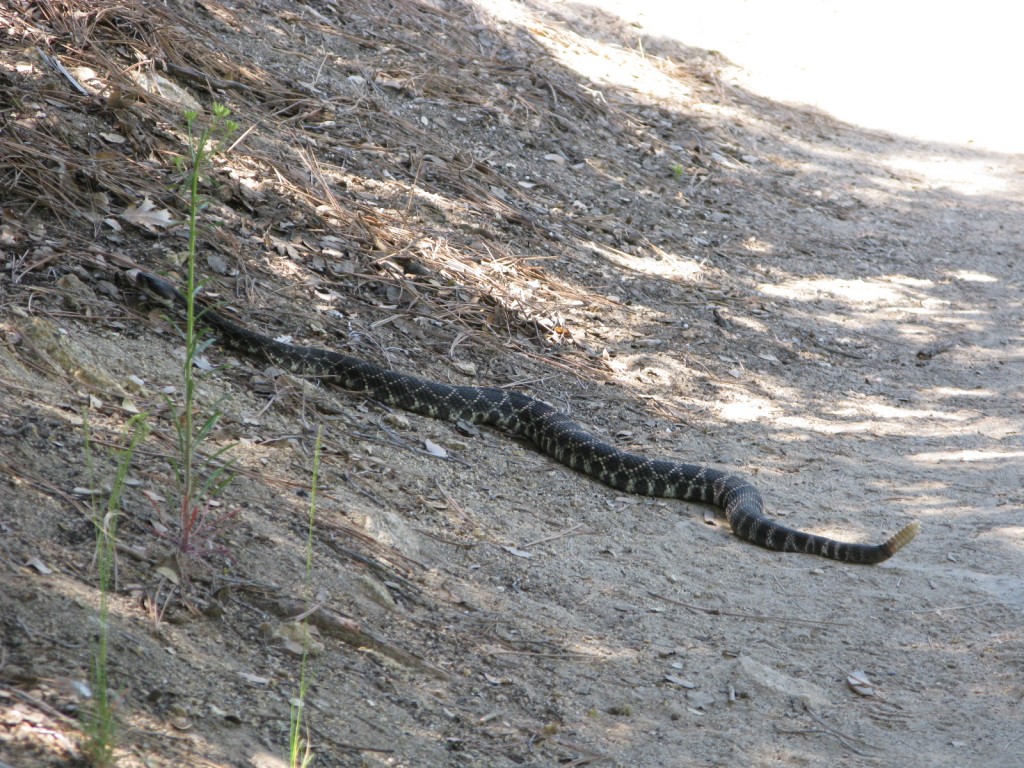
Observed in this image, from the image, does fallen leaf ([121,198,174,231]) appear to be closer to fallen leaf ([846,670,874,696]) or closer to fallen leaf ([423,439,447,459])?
fallen leaf ([423,439,447,459])

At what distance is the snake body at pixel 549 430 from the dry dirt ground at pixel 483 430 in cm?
13

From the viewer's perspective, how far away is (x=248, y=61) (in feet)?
32.5

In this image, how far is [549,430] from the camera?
7.28m

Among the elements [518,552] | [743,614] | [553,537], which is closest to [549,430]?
[553,537]

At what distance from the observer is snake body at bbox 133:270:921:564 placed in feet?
21.3

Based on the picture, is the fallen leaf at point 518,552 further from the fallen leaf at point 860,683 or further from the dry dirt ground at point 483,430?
the fallen leaf at point 860,683

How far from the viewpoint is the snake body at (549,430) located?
648 cm

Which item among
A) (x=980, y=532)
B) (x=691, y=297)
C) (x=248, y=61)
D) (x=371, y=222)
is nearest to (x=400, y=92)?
(x=248, y=61)

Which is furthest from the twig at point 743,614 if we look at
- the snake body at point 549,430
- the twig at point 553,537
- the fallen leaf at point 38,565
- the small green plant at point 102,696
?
the fallen leaf at point 38,565

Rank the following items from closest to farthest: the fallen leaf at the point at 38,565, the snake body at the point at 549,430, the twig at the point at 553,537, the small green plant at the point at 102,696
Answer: the small green plant at the point at 102,696, the fallen leaf at the point at 38,565, the twig at the point at 553,537, the snake body at the point at 549,430

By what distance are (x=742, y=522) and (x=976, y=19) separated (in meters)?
17.7

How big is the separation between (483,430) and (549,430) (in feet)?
1.48

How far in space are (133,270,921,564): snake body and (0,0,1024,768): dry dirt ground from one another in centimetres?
13

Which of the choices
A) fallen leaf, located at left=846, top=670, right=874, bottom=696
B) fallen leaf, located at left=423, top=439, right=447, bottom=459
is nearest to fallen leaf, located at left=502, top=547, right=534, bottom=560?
fallen leaf, located at left=423, top=439, right=447, bottom=459
